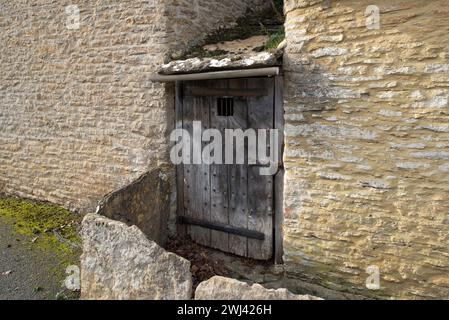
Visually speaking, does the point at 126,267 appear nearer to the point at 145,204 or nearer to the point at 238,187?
the point at 145,204

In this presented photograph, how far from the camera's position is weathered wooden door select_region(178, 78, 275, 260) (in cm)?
442

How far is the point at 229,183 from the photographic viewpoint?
4.69m

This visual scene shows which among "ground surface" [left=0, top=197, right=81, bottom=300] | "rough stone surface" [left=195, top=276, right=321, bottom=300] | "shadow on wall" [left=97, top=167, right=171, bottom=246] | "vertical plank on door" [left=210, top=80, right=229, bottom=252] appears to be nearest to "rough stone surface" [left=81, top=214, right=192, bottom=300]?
"rough stone surface" [left=195, top=276, right=321, bottom=300]

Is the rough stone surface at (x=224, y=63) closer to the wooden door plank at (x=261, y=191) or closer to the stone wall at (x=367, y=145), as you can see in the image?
the stone wall at (x=367, y=145)

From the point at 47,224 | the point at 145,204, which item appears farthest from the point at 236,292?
the point at 47,224

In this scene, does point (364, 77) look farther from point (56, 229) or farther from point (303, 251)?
point (56, 229)

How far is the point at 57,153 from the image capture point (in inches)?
257

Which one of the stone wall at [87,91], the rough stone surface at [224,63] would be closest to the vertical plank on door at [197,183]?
the stone wall at [87,91]

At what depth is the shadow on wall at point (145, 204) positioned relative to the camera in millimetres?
4141

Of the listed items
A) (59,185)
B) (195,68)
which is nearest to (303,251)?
(195,68)

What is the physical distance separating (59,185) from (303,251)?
4.50 m

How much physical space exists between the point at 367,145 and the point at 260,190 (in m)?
1.34

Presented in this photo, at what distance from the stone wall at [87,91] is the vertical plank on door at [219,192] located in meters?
0.70

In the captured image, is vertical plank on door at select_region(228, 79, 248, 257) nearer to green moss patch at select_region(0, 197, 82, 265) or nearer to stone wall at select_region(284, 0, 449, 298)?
stone wall at select_region(284, 0, 449, 298)
